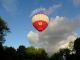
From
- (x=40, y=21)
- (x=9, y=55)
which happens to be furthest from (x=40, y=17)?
(x=9, y=55)

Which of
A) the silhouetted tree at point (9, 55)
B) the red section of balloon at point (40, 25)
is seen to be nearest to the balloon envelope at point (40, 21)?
the red section of balloon at point (40, 25)

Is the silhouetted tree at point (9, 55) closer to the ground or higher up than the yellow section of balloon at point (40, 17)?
higher up

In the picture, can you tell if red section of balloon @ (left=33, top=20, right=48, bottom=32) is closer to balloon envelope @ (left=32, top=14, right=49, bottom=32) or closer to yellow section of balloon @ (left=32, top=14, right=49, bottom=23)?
balloon envelope @ (left=32, top=14, right=49, bottom=32)

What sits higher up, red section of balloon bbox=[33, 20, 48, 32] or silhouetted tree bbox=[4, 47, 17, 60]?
silhouetted tree bbox=[4, 47, 17, 60]

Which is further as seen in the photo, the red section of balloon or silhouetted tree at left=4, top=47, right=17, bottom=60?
silhouetted tree at left=4, top=47, right=17, bottom=60

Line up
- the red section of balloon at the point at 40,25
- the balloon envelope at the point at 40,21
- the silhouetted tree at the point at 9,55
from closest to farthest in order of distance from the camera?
1. the balloon envelope at the point at 40,21
2. the red section of balloon at the point at 40,25
3. the silhouetted tree at the point at 9,55

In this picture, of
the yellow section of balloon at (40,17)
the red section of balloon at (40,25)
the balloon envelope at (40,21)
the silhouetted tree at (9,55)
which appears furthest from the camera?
the silhouetted tree at (9,55)

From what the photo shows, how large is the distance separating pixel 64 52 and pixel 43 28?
108m

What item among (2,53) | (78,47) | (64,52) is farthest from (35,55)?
(2,53)

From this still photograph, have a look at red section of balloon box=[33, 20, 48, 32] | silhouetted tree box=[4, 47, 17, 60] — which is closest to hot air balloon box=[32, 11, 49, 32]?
red section of balloon box=[33, 20, 48, 32]

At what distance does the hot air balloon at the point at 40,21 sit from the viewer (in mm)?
37844

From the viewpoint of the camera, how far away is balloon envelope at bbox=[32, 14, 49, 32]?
38.1m

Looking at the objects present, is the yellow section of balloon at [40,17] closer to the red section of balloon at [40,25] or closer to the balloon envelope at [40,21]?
the balloon envelope at [40,21]

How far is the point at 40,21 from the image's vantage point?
129ft
